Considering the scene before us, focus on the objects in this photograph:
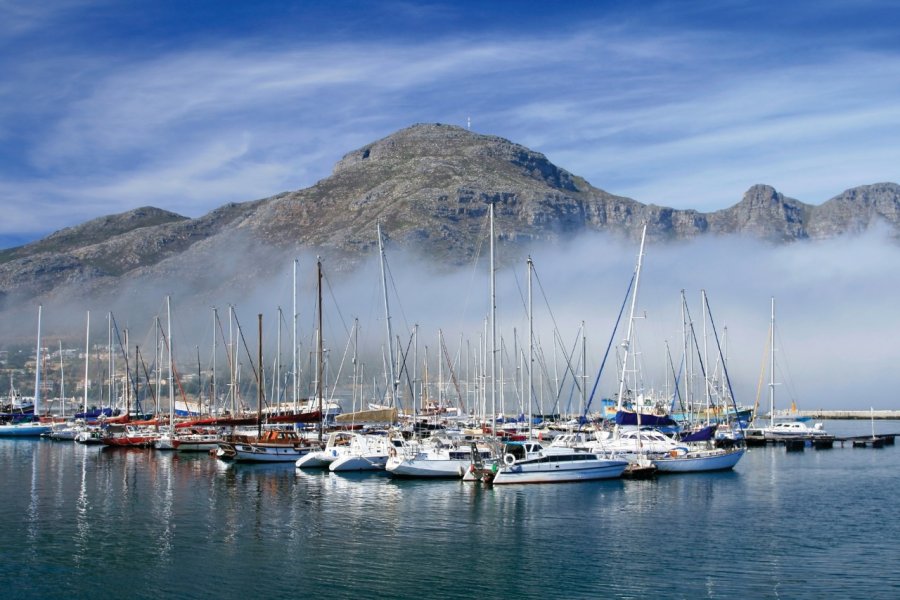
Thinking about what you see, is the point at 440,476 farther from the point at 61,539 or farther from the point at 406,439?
the point at 61,539

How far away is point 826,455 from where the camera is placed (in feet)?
316

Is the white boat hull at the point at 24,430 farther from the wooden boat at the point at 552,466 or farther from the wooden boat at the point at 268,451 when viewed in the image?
the wooden boat at the point at 552,466

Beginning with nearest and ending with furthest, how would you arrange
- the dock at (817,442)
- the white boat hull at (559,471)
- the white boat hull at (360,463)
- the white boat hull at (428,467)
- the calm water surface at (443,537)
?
the calm water surface at (443,537)
the white boat hull at (559,471)
the white boat hull at (428,467)
the white boat hull at (360,463)
the dock at (817,442)

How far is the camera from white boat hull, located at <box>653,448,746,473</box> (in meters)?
71.1

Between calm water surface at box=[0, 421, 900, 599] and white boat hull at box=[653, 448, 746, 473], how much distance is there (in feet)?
3.62

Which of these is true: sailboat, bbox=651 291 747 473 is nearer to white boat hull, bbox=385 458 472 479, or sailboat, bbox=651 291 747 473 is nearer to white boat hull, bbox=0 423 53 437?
white boat hull, bbox=385 458 472 479

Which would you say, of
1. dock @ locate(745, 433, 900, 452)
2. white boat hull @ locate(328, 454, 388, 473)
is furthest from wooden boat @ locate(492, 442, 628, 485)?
dock @ locate(745, 433, 900, 452)

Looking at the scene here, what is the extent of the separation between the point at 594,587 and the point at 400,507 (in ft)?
68.9

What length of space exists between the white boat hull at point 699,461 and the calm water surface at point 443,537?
110cm

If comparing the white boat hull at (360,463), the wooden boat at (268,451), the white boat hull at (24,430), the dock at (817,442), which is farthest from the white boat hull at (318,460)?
the white boat hull at (24,430)

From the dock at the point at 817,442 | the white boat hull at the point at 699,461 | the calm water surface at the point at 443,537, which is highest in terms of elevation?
the white boat hull at the point at 699,461

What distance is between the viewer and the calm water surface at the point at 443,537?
3534 centimetres

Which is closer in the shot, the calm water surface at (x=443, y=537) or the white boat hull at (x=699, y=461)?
the calm water surface at (x=443, y=537)

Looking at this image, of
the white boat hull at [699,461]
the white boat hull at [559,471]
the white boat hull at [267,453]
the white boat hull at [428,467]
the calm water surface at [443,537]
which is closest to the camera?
the calm water surface at [443,537]
